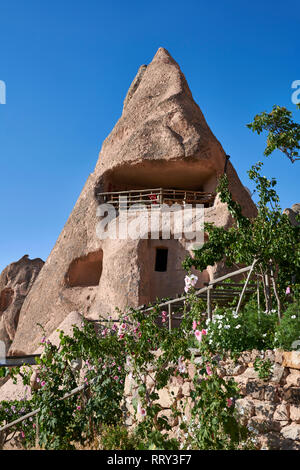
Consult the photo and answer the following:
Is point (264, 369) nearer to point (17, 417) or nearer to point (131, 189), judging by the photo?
point (17, 417)

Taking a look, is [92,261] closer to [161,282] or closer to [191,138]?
[161,282]

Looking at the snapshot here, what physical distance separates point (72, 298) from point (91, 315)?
1519mm

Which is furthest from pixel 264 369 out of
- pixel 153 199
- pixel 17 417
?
pixel 153 199

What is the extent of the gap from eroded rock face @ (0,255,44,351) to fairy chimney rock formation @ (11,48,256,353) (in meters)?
6.44

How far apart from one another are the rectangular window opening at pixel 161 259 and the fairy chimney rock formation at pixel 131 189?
0.08 metres

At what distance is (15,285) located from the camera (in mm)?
27016

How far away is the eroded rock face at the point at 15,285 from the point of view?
2552 cm

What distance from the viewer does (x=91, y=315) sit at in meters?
16.4

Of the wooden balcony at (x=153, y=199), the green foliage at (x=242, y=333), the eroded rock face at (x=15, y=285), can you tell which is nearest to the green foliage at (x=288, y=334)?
the green foliage at (x=242, y=333)

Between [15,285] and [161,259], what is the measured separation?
517 inches

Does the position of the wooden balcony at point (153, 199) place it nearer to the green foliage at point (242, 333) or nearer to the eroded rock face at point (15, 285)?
the eroded rock face at point (15, 285)

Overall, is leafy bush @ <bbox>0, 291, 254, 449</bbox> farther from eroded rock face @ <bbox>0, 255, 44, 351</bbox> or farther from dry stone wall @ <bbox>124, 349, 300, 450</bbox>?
eroded rock face @ <bbox>0, 255, 44, 351</bbox>
